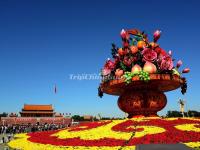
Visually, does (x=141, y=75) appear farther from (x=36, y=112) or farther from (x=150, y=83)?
(x=36, y=112)

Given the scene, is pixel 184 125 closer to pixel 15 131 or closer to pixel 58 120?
pixel 15 131

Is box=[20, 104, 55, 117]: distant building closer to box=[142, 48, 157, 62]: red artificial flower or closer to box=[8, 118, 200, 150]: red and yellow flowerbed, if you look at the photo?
box=[142, 48, 157, 62]: red artificial flower

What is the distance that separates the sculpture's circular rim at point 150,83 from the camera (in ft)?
44.9

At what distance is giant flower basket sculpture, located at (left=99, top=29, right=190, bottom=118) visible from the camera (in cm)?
1388

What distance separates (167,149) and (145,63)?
1100 centimetres

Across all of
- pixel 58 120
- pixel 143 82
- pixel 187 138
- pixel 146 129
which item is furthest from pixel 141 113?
pixel 58 120

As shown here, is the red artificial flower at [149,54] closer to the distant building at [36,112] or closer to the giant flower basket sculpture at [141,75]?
the giant flower basket sculpture at [141,75]

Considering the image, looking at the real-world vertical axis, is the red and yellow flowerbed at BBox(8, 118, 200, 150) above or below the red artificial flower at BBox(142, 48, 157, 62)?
below

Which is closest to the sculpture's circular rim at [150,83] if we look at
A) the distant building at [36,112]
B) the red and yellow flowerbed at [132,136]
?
the red and yellow flowerbed at [132,136]

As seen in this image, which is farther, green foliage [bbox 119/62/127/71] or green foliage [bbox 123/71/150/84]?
green foliage [bbox 119/62/127/71]

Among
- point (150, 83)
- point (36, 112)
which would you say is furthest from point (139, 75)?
point (36, 112)

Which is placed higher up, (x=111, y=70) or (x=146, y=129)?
(x=111, y=70)

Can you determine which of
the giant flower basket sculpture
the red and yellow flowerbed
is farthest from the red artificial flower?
the red and yellow flowerbed

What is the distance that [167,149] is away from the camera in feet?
11.3
